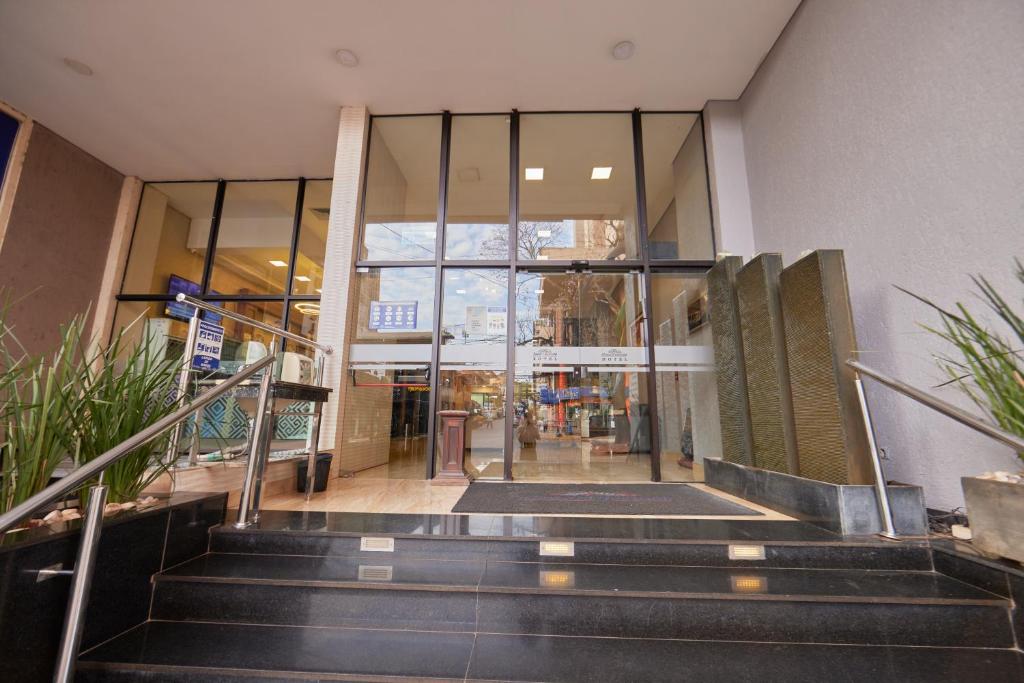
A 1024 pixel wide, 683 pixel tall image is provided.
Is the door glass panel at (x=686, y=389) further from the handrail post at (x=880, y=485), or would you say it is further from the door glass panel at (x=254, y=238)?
the door glass panel at (x=254, y=238)

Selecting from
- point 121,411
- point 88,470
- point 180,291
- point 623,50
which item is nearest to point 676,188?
point 623,50

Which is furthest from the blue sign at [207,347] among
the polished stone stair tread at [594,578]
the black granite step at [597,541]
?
the polished stone stair tread at [594,578]

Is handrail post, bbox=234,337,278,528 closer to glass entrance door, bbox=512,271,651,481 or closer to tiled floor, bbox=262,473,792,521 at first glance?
tiled floor, bbox=262,473,792,521

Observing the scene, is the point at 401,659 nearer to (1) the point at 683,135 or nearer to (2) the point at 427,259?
(2) the point at 427,259

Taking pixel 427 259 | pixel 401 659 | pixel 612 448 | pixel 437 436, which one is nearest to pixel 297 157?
pixel 427 259

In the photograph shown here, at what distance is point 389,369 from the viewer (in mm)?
4379

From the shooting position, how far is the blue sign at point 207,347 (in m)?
3.06

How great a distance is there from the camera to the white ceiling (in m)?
3.64

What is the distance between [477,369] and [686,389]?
2181 millimetres

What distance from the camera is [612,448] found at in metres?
4.30

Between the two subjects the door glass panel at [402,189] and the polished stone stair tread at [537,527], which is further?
the door glass panel at [402,189]

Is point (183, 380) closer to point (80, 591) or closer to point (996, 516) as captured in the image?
point (80, 591)

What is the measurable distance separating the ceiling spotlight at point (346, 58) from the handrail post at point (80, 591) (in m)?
4.27

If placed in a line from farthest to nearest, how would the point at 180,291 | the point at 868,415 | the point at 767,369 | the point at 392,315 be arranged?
the point at 180,291 → the point at 392,315 → the point at 767,369 → the point at 868,415
